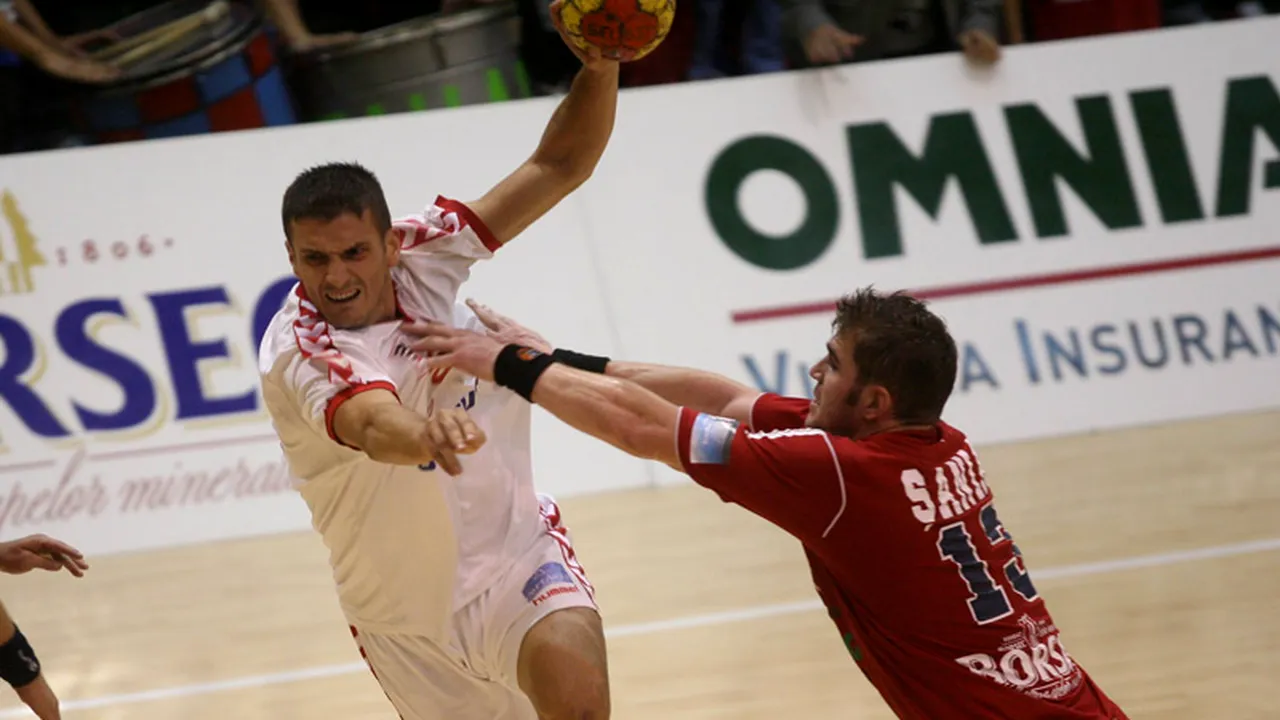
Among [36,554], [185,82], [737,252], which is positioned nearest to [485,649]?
[36,554]

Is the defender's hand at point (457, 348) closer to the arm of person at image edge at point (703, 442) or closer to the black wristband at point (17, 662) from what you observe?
the arm of person at image edge at point (703, 442)

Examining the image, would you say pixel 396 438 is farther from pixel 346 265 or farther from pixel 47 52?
pixel 47 52

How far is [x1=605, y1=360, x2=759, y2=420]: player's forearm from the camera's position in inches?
198

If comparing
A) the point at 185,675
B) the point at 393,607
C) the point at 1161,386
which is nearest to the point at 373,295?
the point at 393,607

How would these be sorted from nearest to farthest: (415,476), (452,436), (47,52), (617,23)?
A: (452,436)
(415,476)
(617,23)
(47,52)

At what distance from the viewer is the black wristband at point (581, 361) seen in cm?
468

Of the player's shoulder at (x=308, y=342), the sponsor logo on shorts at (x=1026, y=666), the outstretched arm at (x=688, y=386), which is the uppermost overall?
the player's shoulder at (x=308, y=342)

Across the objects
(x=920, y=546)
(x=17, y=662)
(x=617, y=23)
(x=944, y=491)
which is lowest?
(x=17, y=662)

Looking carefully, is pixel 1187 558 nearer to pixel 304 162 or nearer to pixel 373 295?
pixel 373 295

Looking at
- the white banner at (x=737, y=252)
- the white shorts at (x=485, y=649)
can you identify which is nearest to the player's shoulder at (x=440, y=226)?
the white shorts at (x=485, y=649)

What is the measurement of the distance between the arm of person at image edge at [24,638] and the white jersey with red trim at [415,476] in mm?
788

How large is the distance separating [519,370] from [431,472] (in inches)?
19.8

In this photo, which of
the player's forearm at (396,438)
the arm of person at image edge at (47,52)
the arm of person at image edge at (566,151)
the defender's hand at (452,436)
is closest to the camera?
the defender's hand at (452,436)

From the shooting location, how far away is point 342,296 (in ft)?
14.1
